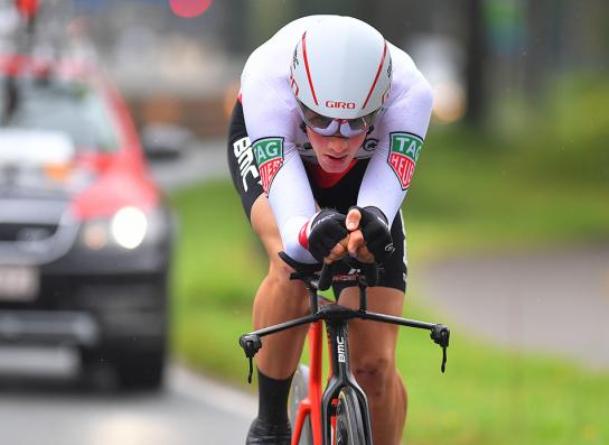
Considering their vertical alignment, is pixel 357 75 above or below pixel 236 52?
below

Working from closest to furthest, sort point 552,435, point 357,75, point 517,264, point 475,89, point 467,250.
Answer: point 357,75 < point 552,435 < point 517,264 < point 467,250 < point 475,89

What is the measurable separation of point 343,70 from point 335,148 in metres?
0.28

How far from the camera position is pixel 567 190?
31.8 meters

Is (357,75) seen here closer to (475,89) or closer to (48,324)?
(48,324)

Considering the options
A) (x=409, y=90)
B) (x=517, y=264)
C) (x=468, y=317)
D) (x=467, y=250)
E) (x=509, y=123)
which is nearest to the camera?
(x=409, y=90)

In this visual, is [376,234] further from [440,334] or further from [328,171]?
[328,171]

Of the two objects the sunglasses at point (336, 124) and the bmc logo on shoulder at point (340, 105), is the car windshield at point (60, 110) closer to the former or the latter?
the sunglasses at point (336, 124)

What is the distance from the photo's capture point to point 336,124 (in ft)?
18.5

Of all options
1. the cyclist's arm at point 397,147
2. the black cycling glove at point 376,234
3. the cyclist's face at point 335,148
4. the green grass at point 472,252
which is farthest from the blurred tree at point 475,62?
the black cycling glove at point 376,234

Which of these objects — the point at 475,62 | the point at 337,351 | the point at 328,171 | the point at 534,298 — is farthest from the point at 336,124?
the point at 475,62

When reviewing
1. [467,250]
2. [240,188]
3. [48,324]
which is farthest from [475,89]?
[240,188]

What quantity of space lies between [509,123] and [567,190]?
19970mm

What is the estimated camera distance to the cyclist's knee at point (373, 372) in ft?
20.1

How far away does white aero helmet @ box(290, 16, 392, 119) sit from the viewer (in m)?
5.54
